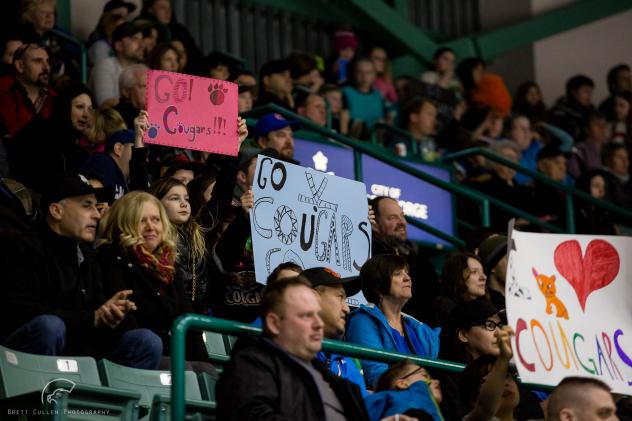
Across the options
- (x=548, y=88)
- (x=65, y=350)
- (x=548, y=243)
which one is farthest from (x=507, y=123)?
(x=65, y=350)

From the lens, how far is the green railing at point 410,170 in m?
10.6

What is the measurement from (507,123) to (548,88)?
2489mm

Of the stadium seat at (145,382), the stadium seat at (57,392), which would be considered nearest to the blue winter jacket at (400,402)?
the stadium seat at (145,382)

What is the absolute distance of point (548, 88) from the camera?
690 inches

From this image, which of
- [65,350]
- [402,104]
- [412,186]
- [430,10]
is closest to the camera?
[65,350]

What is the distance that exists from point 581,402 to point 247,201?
102 inches

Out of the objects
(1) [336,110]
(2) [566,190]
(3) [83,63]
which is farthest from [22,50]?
(2) [566,190]

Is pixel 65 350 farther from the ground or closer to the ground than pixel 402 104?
closer to the ground

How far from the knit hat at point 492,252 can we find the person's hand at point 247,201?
1.86 m

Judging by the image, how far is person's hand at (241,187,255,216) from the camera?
8.07m

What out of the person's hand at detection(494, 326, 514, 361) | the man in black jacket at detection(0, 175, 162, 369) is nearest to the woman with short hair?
the person's hand at detection(494, 326, 514, 361)

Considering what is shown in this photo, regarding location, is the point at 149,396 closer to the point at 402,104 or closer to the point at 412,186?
the point at 412,186

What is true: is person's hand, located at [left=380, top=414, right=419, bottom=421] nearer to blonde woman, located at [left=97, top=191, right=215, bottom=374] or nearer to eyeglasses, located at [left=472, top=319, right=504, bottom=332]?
blonde woman, located at [left=97, top=191, right=215, bottom=374]

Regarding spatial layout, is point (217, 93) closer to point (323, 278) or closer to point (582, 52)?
point (323, 278)
